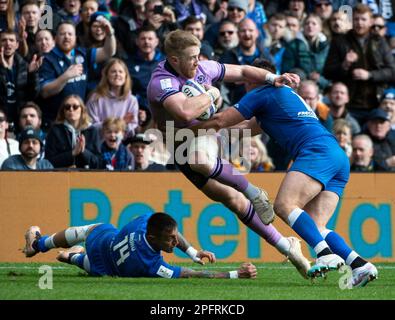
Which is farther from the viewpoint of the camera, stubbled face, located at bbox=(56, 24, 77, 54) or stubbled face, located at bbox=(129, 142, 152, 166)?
stubbled face, located at bbox=(56, 24, 77, 54)

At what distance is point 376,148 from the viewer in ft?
54.7

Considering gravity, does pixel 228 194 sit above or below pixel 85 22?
below

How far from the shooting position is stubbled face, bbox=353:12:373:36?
1744 cm

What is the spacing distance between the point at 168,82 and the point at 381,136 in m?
6.12

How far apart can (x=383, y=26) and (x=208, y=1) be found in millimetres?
2812

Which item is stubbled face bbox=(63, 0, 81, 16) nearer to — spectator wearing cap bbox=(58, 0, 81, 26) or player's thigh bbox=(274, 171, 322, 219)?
spectator wearing cap bbox=(58, 0, 81, 26)

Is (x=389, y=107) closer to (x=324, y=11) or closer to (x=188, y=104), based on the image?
(x=324, y=11)

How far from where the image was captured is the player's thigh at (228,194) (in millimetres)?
11891

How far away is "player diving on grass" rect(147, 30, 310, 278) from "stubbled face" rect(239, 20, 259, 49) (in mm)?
4878

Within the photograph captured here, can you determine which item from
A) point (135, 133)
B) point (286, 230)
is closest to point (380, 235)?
point (286, 230)

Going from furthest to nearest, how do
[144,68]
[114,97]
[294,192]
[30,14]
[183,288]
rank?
1. [144,68]
2. [30,14]
3. [114,97]
4. [294,192]
5. [183,288]

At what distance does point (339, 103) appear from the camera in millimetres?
16875

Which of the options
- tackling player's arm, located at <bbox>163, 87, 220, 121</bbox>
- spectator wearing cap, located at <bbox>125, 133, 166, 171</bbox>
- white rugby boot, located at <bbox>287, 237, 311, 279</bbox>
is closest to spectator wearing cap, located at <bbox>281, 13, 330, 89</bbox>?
spectator wearing cap, located at <bbox>125, 133, 166, 171</bbox>

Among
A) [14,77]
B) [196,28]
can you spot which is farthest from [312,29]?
[14,77]
